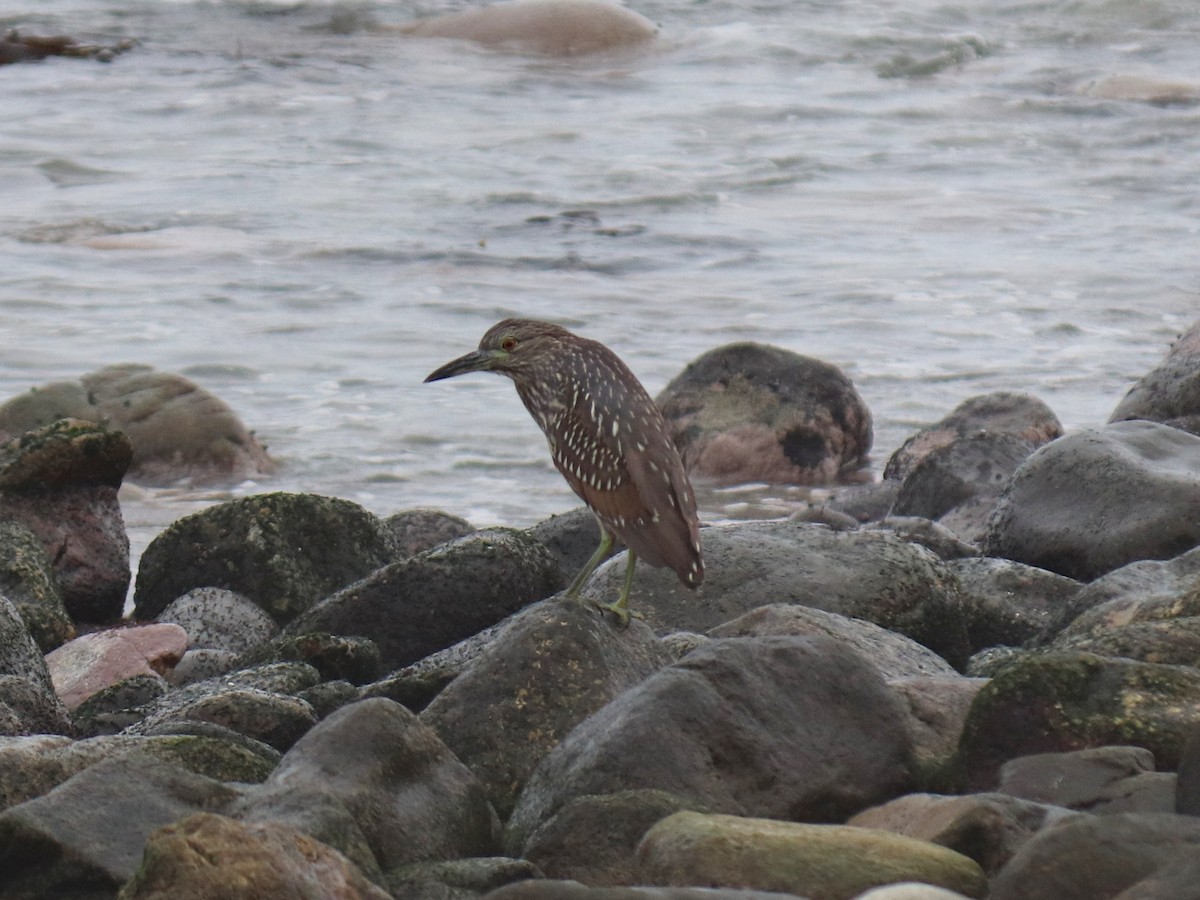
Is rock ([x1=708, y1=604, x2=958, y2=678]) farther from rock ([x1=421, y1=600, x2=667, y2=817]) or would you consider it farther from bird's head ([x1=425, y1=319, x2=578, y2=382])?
bird's head ([x1=425, y1=319, x2=578, y2=382])

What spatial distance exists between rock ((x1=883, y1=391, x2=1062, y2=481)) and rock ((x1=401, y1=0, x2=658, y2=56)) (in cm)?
1335

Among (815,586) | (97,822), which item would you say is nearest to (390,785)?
(97,822)

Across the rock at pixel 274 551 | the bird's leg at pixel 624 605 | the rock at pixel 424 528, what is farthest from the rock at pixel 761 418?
the bird's leg at pixel 624 605

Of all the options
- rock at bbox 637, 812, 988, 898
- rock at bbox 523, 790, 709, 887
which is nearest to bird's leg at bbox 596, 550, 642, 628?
rock at bbox 523, 790, 709, 887

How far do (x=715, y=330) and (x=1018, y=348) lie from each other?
6.18 feet

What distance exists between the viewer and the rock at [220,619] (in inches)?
261

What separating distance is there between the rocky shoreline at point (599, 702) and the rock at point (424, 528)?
0.02 m

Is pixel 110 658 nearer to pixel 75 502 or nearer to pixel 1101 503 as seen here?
pixel 75 502

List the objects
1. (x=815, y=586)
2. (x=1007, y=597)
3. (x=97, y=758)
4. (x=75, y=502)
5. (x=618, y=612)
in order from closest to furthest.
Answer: (x=97, y=758) → (x=618, y=612) → (x=815, y=586) → (x=1007, y=597) → (x=75, y=502)

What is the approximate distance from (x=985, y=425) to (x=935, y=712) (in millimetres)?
4892

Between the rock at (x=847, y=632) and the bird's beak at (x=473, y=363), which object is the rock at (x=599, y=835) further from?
the bird's beak at (x=473, y=363)

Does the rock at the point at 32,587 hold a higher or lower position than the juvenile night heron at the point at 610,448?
lower

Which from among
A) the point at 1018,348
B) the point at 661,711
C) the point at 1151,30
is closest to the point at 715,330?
the point at 1018,348

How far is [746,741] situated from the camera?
397 cm
